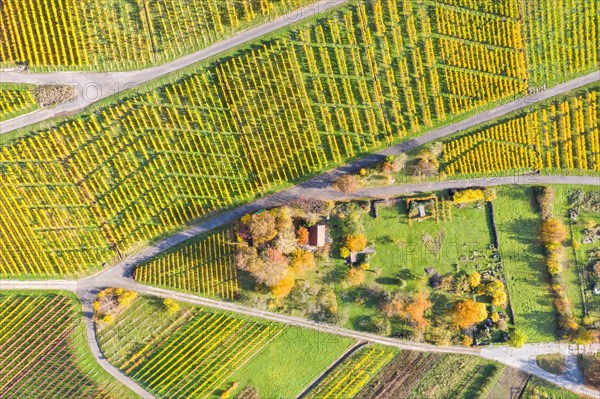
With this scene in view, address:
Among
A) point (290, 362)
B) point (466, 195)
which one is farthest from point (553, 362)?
point (290, 362)

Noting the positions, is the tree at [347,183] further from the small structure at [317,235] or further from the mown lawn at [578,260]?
the mown lawn at [578,260]

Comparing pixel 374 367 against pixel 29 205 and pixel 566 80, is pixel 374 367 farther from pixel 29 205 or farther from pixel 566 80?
pixel 29 205

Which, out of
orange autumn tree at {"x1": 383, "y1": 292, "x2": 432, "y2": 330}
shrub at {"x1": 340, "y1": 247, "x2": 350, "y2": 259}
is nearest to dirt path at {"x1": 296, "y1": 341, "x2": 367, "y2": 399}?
orange autumn tree at {"x1": 383, "y1": 292, "x2": 432, "y2": 330}

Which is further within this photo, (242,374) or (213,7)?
(242,374)

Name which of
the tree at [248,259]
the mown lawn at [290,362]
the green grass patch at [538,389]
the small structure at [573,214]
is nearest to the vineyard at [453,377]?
the green grass patch at [538,389]

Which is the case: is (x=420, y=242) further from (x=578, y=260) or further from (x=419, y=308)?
(x=578, y=260)

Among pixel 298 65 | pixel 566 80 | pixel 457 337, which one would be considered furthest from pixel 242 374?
pixel 566 80
